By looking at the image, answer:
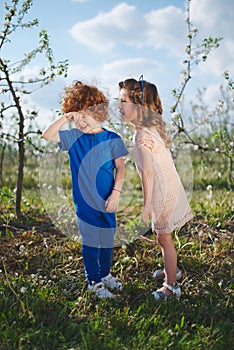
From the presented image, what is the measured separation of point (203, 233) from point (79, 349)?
6.64 feet

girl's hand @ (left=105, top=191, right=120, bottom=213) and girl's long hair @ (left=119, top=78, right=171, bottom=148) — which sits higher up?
girl's long hair @ (left=119, top=78, right=171, bottom=148)

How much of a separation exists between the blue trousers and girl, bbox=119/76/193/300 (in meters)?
0.35

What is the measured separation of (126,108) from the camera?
308cm

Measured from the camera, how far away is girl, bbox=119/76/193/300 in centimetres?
295

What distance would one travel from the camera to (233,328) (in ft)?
8.87

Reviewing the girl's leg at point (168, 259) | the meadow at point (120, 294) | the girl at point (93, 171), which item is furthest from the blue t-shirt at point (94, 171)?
the meadow at point (120, 294)

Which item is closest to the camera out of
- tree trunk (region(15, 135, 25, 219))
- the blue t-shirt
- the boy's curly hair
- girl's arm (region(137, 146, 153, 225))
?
girl's arm (region(137, 146, 153, 225))

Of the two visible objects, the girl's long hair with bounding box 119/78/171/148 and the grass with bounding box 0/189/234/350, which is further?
the girl's long hair with bounding box 119/78/171/148

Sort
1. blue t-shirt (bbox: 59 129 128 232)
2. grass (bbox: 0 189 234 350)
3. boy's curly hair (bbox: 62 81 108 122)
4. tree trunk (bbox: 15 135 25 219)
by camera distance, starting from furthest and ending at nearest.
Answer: tree trunk (bbox: 15 135 25 219)
boy's curly hair (bbox: 62 81 108 122)
blue t-shirt (bbox: 59 129 128 232)
grass (bbox: 0 189 234 350)

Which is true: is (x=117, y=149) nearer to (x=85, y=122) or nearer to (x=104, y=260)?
(x=85, y=122)

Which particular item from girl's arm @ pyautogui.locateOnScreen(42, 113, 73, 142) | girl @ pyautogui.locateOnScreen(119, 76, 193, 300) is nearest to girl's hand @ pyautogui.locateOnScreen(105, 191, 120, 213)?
girl @ pyautogui.locateOnScreen(119, 76, 193, 300)

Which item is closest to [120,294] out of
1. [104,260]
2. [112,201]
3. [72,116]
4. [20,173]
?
[104,260]

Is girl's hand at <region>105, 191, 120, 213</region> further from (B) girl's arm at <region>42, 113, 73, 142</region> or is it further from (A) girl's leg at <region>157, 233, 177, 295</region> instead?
(B) girl's arm at <region>42, 113, 73, 142</region>

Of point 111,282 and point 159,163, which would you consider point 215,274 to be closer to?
point 111,282
